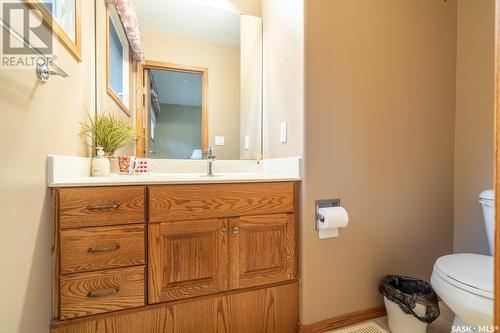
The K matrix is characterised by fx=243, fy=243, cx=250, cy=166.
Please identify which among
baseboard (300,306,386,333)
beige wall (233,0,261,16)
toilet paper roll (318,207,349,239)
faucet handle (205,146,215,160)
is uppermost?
beige wall (233,0,261,16)

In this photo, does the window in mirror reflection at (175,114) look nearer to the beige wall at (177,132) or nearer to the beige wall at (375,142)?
the beige wall at (177,132)

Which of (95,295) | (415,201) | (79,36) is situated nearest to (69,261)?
(95,295)

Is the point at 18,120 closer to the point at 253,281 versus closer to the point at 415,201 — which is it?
the point at 253,281

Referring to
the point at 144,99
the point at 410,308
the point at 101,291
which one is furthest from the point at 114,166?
the point at 410,308

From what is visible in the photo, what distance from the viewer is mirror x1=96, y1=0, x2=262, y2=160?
63.0 inches

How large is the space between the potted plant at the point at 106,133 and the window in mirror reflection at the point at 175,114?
0.25 meters

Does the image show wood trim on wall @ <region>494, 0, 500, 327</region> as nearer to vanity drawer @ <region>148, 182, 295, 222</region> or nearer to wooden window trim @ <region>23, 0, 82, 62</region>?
vanity drawer @ <region>148, 182, 295, 222</region>

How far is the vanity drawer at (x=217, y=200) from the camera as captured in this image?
3.63 feet

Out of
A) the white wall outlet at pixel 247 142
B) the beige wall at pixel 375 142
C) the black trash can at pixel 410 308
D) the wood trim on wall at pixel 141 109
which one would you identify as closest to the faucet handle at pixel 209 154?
the white wall outlet at pixel 247 142

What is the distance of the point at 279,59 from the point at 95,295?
1608 mm

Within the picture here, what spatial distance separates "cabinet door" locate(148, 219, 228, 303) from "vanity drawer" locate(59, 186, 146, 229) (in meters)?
0.12

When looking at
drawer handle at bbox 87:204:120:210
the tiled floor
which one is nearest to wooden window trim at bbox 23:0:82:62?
drawer handle at bbox 87:204:120:210

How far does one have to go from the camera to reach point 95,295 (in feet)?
3.30

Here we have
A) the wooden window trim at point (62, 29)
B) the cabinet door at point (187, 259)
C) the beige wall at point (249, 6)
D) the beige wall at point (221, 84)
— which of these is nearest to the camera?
the wooden window trim at point (62, 29)
